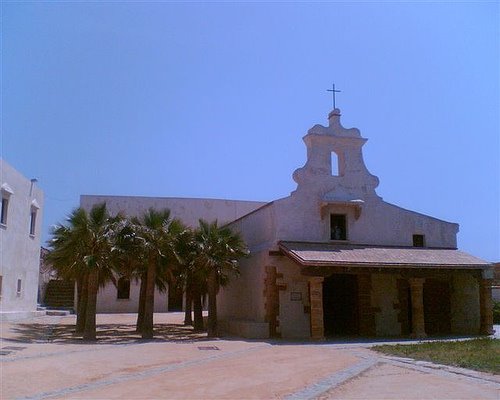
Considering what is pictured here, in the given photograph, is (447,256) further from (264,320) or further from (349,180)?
(264,320)

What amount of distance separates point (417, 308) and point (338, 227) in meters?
4.93

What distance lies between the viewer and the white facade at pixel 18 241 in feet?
88.4

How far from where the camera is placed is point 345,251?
910 inches

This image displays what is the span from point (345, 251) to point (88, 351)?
11317 millimetres

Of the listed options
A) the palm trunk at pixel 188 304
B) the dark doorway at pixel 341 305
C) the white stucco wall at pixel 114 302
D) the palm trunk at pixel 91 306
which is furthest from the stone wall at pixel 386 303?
the white stucco wall at pixel 114 302

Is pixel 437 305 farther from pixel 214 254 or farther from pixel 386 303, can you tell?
pixel 214 254

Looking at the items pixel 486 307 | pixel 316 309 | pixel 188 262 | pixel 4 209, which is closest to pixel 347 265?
pixel 316 309

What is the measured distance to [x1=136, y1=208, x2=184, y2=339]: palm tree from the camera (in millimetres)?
20688

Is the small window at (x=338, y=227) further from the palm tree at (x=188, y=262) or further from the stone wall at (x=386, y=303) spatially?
the palm tree at (x=188, y=262)

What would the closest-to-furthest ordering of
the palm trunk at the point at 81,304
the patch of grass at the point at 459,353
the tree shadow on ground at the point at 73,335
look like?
the patch of grass at the point at 459,353 → the tree shadow on ground at the point at 73,335 → the palm trunk at the point at 81,304

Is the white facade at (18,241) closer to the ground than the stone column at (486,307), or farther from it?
farther from it

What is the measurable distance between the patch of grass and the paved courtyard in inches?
23.7

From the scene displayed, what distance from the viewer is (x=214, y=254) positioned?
73.3 ft

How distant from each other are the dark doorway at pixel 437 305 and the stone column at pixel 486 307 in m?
2.19
